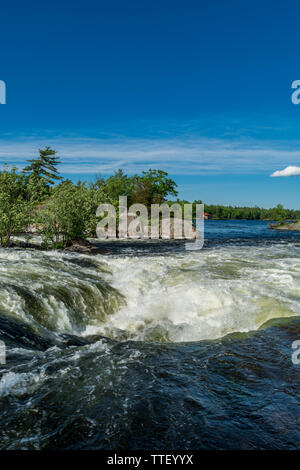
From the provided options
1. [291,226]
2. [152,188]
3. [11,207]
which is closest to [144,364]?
[11,207]

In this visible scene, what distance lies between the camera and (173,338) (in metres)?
7.78

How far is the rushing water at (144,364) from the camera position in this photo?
12.0ft

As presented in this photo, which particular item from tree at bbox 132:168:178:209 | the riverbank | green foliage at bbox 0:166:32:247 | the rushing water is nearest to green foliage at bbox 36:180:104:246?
green foliage at bbox 0:166:32:247

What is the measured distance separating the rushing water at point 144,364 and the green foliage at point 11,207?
19.6 feet

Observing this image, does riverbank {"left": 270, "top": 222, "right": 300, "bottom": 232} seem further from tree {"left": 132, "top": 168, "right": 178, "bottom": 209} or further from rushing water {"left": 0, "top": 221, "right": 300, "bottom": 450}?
rushing water {"left": 0, "top": 221, "right": 300, "bottom": 450}

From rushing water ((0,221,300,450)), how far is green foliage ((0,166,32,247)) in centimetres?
599

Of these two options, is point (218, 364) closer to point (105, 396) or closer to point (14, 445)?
point (105, 396)

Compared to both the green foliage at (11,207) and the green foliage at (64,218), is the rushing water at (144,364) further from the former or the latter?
the green foliage at (64,218)

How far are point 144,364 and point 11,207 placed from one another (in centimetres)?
1414

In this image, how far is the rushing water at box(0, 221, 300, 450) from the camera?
144 inches

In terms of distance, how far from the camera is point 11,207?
17047mm

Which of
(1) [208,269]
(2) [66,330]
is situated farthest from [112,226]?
(2) [66,330]

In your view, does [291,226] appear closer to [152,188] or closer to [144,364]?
[152,188]

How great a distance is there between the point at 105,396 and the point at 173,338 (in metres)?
3.61
